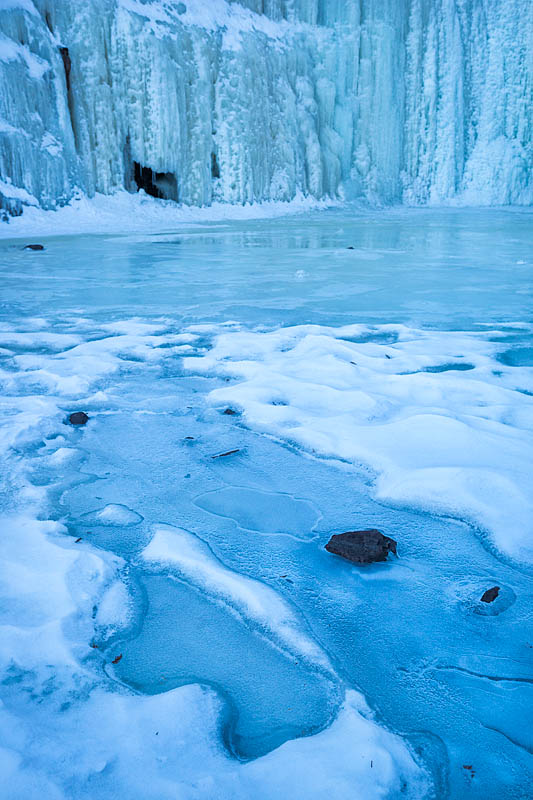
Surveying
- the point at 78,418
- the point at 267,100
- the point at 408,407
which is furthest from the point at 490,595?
the point at 267,100

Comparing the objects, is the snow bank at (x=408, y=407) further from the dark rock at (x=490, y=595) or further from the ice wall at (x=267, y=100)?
the ice wall at (x=267, y=100)

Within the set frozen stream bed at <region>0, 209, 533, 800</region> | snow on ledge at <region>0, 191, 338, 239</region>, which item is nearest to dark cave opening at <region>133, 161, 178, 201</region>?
snow on ledge at <region>0, 191, 338, 239</region>

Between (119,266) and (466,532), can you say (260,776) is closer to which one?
(466,532)

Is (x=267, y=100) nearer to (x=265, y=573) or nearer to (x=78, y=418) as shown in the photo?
(x=78, y=418)

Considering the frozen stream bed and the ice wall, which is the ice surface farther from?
the ice wall

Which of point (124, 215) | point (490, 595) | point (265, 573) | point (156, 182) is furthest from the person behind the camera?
point (156, 182)

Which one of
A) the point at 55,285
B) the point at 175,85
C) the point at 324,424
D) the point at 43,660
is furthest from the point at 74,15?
the point at 43,660

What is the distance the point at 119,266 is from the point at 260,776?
768 centimetres

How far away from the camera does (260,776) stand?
101cm

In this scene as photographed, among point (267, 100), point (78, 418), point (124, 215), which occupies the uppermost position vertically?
point (267, 100)

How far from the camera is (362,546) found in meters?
1.61

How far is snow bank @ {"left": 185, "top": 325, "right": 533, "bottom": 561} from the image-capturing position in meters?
1.89

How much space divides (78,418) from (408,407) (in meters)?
1.46

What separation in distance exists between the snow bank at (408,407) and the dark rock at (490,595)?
19 centimetres
